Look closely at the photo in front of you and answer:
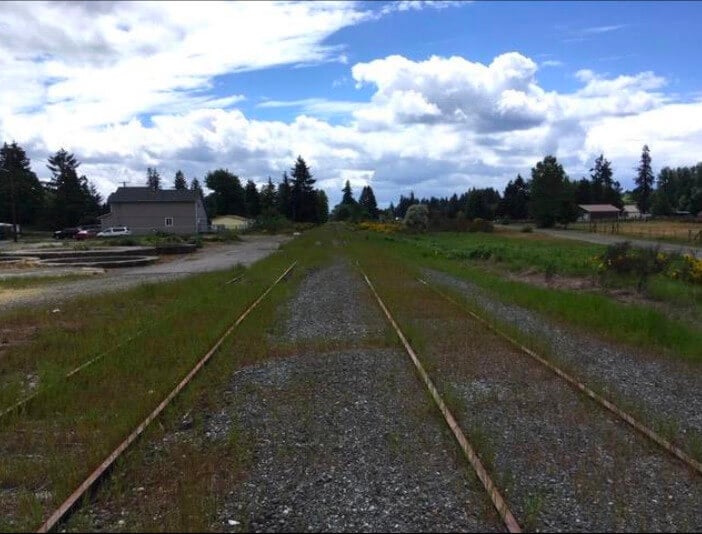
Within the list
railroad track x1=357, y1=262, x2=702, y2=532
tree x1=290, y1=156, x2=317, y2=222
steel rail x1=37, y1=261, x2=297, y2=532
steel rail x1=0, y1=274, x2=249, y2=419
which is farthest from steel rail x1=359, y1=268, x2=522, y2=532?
tree x1=290, y1=156, x2=317, y2=222

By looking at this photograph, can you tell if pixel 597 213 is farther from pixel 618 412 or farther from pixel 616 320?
pixel 618 412

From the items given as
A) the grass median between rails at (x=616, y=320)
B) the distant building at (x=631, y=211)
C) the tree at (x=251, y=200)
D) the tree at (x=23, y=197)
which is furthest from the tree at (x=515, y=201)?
the grass median between rails at (x=616, y=320)

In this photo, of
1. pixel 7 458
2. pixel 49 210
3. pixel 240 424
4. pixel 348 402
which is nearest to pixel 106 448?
pixel 7 458

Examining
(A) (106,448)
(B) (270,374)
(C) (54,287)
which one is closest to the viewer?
(A) (106,448)

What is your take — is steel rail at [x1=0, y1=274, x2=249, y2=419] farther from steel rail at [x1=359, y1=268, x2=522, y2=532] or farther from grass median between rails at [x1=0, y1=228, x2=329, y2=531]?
steel rail at [x1=359, y1=268, x2=522, y2=532]

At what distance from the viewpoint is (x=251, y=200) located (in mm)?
151625

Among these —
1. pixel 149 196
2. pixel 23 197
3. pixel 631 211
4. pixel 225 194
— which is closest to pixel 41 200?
pixel 23 197

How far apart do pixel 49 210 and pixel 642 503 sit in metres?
103

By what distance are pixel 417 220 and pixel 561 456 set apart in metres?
77.6

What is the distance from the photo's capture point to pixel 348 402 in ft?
23.9

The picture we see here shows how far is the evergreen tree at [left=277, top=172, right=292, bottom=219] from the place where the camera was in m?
135

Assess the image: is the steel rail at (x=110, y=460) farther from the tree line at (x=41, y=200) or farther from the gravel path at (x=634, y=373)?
the tree line at (x=41, y=200)

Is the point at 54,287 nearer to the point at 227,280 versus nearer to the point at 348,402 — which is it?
the point at 227,280

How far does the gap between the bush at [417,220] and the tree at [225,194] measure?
69.8 metres
